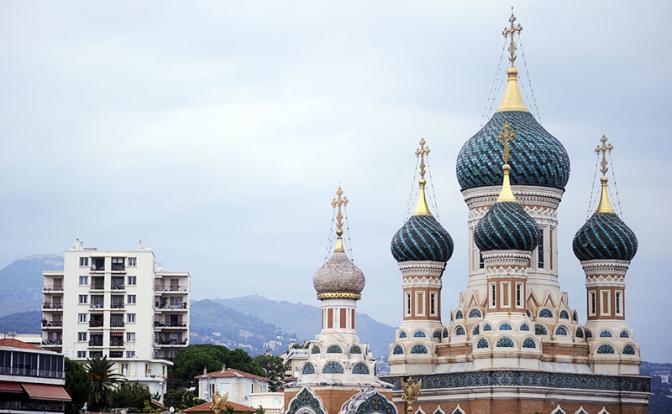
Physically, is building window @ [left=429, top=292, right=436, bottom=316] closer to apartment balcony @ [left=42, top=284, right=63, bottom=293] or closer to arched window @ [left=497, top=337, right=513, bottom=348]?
arched window @ [left=497, top=337, right=513, bottom=348]

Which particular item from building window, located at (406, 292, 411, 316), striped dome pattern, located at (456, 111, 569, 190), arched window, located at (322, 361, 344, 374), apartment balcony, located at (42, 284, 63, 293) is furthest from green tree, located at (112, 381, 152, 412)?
striped dome pattern, located at (456, 111, 569, 190)

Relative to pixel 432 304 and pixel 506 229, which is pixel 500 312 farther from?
pixel 432 304

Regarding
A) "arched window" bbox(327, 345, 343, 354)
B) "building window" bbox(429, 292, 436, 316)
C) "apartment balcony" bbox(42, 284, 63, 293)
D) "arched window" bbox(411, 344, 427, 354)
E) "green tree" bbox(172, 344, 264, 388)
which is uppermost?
"apartment balcony" bbox(42, 284, 63, 293)

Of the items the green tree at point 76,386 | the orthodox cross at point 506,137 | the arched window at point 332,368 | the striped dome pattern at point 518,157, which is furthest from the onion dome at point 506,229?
the green tree at point 76,386

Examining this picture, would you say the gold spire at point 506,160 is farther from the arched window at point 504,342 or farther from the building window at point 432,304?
the arched window at point 504,342

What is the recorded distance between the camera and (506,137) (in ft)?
239

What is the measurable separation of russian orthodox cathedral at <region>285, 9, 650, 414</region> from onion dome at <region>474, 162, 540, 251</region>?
0.06 m

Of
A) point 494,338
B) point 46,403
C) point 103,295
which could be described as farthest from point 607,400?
point 103,295

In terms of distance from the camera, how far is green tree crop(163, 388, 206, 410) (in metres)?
91.9

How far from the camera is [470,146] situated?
2977 inches

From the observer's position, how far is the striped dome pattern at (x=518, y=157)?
2906 inches

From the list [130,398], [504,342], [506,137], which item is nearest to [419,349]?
[504,342]

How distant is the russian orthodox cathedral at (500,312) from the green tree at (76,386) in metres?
17.6

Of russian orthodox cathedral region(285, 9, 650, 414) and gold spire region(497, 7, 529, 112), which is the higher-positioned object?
gold spire region(497, 7, 529, 112)
